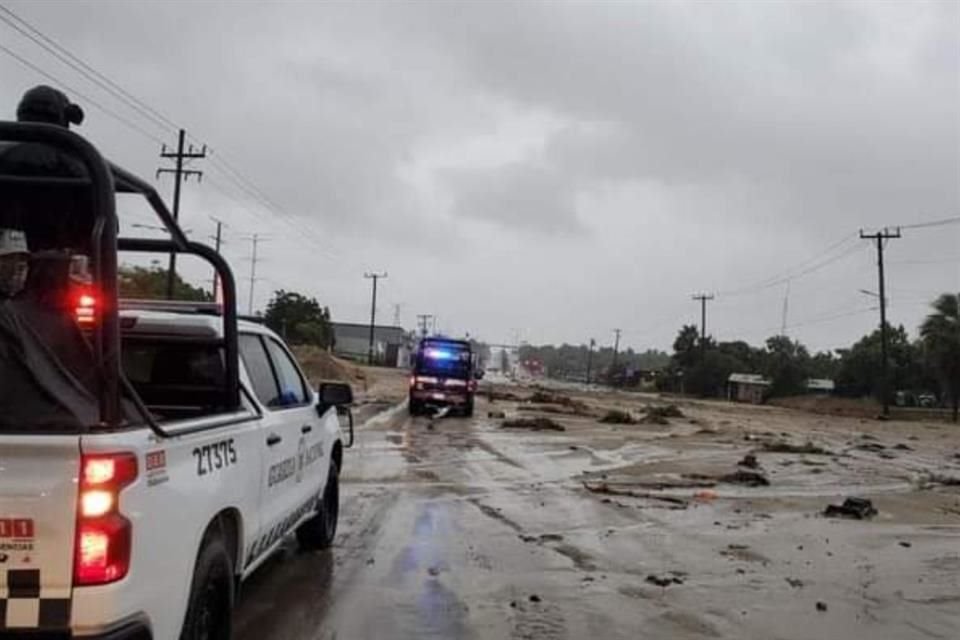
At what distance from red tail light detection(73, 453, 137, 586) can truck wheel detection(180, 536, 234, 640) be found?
2.98 ft

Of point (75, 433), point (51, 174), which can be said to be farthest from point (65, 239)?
point (75, 433)

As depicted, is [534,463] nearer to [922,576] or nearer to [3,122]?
[922,576]

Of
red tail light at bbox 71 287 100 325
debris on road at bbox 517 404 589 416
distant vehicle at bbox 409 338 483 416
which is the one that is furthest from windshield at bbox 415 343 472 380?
red tail light at bbox 71 287 100 325

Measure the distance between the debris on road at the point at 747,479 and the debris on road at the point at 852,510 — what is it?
314 centimetres

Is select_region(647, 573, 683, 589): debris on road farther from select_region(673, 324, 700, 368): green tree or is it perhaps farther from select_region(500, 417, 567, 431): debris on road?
select_region(673, 324, 700, 368): green tree

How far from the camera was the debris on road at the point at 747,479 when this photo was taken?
56.9ft

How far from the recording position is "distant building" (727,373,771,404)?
9944 centimetres

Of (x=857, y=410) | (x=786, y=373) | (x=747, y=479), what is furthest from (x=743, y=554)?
(x=786, y=373)

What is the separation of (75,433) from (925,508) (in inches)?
545

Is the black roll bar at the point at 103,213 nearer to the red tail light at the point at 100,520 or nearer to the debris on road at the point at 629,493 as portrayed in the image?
the red tail light at the point at 100,520

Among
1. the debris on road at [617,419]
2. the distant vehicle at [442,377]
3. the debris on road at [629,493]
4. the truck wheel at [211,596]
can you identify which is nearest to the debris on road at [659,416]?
the debris on road at [617,419]

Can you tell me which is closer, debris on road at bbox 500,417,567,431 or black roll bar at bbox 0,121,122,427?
black roll bar at bbox 0,121,122,427

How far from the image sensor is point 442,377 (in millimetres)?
36625

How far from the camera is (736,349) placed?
122 meters
